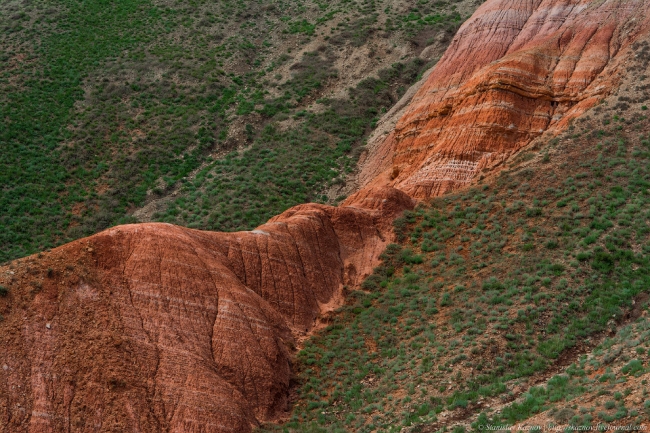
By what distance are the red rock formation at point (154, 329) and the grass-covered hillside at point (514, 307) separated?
1699 mm

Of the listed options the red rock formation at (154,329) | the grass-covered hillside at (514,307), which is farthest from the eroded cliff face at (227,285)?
the grass-covered hillside at (514,307)

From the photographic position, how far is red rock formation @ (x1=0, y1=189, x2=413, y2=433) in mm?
19828

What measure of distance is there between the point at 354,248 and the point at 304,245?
2.50m

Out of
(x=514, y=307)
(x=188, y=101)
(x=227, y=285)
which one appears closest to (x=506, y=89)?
(x=514, y=307)

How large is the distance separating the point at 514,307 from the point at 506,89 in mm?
14313

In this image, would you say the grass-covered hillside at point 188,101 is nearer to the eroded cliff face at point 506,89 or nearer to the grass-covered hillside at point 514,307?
the eroded cliff face at point 506,89

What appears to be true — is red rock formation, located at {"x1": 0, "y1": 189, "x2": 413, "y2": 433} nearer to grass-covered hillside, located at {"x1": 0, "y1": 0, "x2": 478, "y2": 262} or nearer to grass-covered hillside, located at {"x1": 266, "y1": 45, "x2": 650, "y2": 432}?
grass-covered hillside, located at {"x1": 266, "y1": 45, "x2": 650, "y2": 432}

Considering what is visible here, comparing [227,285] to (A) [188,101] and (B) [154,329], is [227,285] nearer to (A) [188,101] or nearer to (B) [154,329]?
(B) [154,329]

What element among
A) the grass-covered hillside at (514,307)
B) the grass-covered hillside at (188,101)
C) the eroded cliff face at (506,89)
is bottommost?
the grass-covered hillside at (514,307)

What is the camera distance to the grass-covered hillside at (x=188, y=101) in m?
40.4

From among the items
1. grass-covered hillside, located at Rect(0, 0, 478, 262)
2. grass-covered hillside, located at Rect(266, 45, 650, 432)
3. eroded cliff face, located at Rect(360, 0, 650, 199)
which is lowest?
grass-covered hillside, located at Rect(266, 45, 650, 432)

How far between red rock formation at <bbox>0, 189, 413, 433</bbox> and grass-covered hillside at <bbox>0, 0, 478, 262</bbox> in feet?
34.6

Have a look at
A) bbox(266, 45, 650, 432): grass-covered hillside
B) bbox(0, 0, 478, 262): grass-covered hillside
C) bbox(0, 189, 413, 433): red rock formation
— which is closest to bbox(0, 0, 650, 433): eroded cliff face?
bbox(0, 189, 413, 433): red rock formation

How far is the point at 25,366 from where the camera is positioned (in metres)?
20.0
